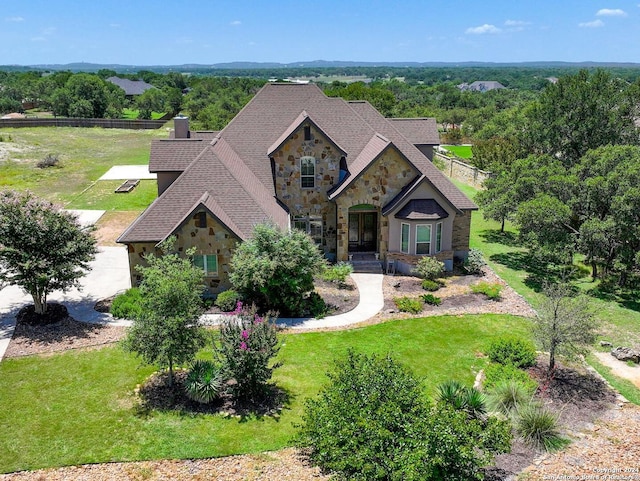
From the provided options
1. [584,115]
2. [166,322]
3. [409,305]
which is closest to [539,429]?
[409,305]

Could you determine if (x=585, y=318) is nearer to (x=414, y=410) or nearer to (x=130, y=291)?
(x=414, y=410)

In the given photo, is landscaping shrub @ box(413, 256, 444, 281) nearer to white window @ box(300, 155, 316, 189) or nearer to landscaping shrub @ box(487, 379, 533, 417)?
white window @ box(300, 155, 316, 189)

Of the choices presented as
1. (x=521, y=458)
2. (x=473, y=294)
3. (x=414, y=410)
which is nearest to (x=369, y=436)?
(x=414, y=410)

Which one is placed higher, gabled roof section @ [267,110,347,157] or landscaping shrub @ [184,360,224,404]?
gabled roof section @ [267,110,347,157]

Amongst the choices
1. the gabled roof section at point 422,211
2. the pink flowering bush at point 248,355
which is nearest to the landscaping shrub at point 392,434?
the pink flowering bush at point 248,355

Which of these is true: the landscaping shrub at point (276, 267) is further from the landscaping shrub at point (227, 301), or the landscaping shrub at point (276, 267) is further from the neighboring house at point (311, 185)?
the neighboring house at point (311, 185)

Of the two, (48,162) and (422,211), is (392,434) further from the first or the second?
(48,162)

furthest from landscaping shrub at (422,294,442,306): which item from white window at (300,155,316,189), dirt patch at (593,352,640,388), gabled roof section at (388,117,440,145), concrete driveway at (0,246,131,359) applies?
concrete driveway at (0,246,131,359)

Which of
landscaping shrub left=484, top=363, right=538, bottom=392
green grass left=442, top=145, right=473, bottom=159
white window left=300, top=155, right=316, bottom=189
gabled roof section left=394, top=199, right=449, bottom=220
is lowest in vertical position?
landscaping shrub left=484, top=363, right=538, bottom=392
